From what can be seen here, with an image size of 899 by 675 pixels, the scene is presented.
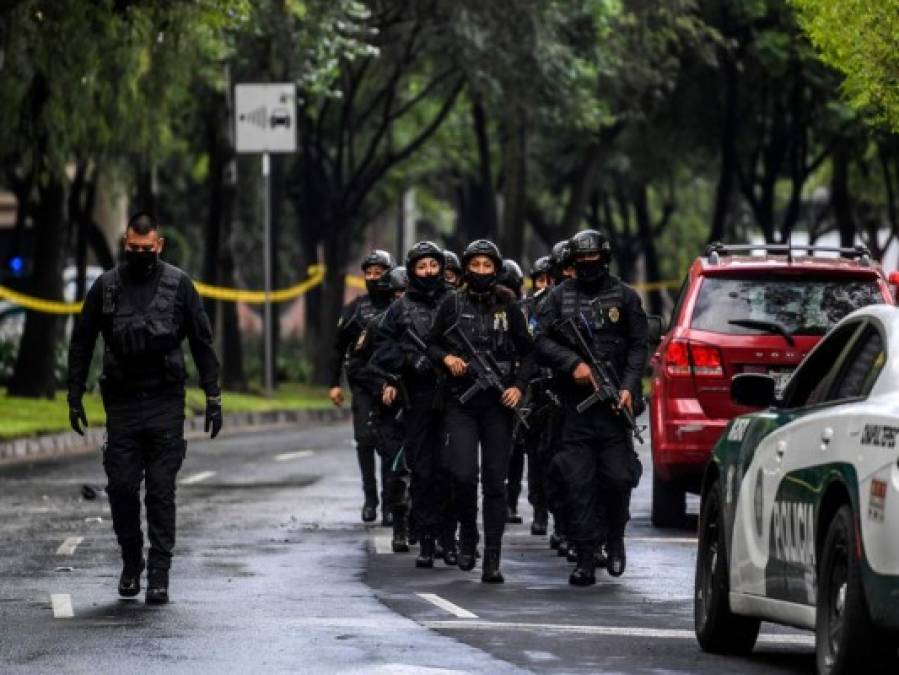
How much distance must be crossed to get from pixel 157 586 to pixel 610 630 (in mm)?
2433

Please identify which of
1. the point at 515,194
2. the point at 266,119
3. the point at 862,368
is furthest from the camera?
the point at 515,194

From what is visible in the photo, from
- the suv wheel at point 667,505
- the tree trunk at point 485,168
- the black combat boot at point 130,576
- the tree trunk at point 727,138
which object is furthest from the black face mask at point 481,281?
Result: the tree trunk at point 485,168

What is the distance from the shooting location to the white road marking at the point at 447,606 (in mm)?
12703

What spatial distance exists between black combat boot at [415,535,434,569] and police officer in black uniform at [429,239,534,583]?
54 cm

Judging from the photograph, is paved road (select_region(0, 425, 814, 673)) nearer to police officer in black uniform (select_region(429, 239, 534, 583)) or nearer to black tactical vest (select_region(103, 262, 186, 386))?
police officer in black uniform (select_region(429, 239, 534, 583))

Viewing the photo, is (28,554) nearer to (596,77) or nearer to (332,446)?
(332,446)

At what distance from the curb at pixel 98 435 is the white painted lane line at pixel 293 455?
88 centimetres

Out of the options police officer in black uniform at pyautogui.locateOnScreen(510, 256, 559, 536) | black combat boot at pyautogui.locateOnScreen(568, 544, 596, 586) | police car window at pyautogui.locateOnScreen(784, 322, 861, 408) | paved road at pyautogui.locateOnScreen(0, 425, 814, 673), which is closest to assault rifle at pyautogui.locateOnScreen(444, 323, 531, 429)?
black combat boot at pyautogui.locateOnScreen(568, 544, 596, 586)

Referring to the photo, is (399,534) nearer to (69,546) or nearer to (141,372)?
(69,546)

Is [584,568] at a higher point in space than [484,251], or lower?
lower

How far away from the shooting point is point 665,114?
165 ft

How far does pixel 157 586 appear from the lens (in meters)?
13.3

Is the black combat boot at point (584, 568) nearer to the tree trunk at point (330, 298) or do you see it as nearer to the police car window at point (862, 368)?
the police car window at point (862, 368)

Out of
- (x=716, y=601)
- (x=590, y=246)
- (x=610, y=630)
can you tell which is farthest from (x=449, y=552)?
(x=716, y=601)
